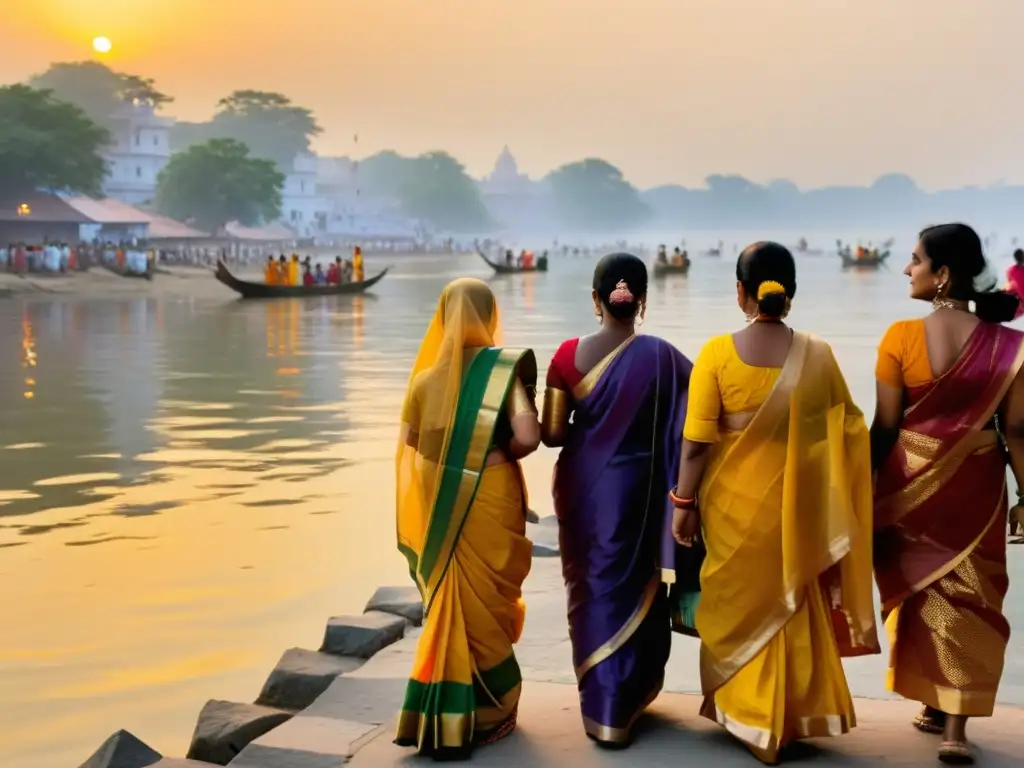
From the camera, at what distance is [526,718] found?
3090 mm

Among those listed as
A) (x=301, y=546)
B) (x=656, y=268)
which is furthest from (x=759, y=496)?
(x=656, y=268)

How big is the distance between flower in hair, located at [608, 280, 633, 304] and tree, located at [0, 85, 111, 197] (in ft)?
122

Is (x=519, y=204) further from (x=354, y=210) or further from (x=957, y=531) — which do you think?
(x=957, y=531)

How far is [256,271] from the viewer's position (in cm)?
4659

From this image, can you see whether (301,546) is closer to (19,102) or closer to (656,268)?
(19,102)

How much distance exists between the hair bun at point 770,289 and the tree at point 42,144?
3743cm

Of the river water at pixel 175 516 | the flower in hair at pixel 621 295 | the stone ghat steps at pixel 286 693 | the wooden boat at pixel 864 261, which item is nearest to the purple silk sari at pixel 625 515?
the flower in hair at pixel 621 295

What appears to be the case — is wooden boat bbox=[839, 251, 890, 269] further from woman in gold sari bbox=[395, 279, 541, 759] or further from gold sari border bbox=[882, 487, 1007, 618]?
woman in gold sari bbox=[395, 279, 541, 759]

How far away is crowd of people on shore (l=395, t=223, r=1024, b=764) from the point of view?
2779mm

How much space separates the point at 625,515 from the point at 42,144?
37.9m

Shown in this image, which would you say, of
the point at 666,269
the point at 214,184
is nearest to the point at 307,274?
the point at 666,269

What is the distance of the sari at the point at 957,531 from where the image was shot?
279 centimetres

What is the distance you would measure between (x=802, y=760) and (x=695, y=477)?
0.66m

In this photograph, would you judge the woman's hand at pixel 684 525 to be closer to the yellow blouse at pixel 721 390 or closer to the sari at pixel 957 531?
the yellow blouse at pixel 721 390
